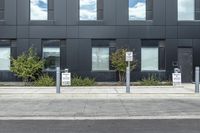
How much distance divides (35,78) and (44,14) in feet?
15.8

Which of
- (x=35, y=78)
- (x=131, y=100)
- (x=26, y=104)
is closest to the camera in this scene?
(x=26, y=104)

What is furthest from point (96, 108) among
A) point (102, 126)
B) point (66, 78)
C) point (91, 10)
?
point (91, 10)

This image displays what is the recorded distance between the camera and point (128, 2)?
111 feet

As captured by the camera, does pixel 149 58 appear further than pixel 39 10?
Yes

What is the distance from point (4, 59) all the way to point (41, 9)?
458 centimetres

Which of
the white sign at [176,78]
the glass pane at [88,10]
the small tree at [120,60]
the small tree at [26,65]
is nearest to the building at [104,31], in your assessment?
the glass pane at [88,10]

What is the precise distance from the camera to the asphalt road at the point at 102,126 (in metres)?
12.5

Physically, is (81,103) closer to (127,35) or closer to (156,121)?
(156,121)

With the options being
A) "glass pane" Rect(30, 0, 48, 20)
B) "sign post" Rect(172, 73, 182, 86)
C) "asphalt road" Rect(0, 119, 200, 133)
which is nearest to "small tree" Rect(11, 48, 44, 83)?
"glass pane" Rect(30, 0, 48, 20)

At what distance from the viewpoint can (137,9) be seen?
3394 centimetres

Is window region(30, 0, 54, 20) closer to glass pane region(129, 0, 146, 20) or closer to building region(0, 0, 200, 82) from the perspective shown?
building region(0, 0, 200, 82)

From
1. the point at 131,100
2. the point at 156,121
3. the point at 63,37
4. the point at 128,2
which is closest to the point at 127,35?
the point at 128,2

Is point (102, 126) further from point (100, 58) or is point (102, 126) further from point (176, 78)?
point (100, 58)

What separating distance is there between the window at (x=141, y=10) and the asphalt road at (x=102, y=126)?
19930 millimetres
